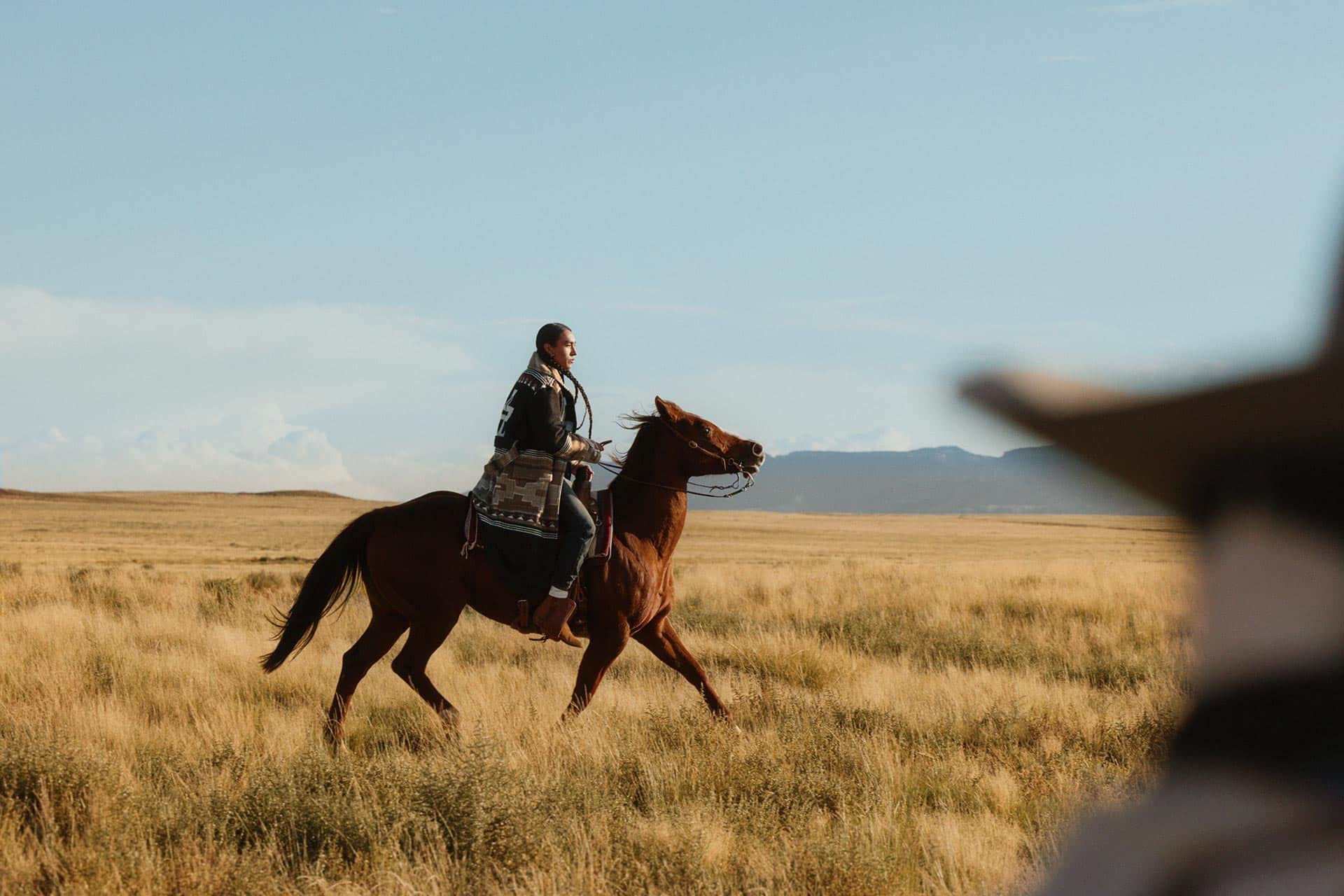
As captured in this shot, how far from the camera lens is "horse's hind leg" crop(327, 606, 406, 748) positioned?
297 inches

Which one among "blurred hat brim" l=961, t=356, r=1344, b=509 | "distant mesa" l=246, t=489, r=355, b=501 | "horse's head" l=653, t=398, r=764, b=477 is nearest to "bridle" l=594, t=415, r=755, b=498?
"horse's head" l=653, t=398, r=764, b=477

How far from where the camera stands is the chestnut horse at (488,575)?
778cm

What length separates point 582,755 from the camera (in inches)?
265

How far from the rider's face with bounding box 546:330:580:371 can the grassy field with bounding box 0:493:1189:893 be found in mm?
2328

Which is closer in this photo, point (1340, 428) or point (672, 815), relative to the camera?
point (1340, 428)

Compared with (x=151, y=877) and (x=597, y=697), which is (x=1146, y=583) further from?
(x=151, y=877)

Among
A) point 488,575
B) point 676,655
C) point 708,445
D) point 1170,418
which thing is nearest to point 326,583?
point 488,575

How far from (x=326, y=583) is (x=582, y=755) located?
259 cm

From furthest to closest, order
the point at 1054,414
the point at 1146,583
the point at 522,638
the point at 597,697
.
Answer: the point at 1146,583 → the point at 522,638 → the point at 597,697 → the point at 1054,414

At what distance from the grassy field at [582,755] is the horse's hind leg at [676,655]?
259mm

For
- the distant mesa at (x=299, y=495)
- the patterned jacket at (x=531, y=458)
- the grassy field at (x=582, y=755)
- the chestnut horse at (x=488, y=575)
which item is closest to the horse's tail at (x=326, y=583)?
the chestnut horse at (x=488, y=575)

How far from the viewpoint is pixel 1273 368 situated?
534mm

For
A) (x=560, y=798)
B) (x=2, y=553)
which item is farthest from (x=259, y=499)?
(x=560, y=798)

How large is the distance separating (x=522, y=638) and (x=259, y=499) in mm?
112661
